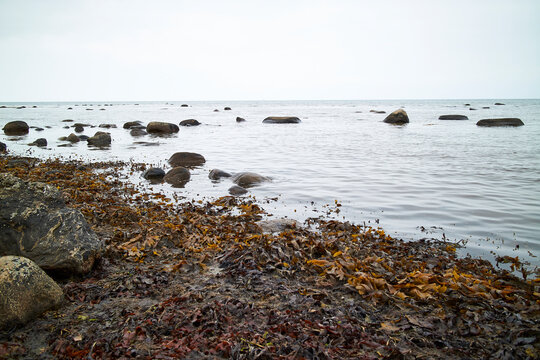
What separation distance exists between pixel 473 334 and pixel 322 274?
1.68 metres

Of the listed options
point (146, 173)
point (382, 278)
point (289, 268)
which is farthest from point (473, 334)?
point (146, 173)

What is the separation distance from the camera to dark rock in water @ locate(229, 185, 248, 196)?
8.40m

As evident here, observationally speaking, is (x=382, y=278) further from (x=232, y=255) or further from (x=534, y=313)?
(x=232, y=255)

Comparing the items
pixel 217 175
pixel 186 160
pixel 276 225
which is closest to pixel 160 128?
pixel 186 160

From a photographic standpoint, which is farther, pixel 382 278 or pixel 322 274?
pixel 322 274

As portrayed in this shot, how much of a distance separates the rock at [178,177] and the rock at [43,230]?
516cm

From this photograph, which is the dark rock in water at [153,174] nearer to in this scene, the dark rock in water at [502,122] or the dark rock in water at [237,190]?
the dark rock in water at [237,190]

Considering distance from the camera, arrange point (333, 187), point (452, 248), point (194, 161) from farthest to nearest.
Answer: point (194, 161), point (333, 187), point (452, 248)

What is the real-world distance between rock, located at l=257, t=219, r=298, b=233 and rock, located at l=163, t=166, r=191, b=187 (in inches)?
167

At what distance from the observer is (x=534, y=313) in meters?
3.18

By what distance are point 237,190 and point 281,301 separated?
513 cm

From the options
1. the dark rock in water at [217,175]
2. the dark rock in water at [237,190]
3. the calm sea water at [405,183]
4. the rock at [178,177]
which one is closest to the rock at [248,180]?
the calm sea water at [405,183]

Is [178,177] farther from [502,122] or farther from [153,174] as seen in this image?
[502,122]

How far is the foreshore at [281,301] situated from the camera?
2.78m
